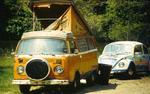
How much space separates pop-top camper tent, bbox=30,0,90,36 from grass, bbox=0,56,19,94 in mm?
2615

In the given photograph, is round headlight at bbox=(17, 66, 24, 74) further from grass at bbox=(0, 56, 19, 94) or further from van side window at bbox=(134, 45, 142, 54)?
van side window at bbox=(134, 45, 142, 54)

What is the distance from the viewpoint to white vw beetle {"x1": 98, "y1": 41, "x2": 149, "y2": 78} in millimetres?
23597

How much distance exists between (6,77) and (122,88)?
202 inches

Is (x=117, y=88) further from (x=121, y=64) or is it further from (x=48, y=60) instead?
(x=121, y=64)

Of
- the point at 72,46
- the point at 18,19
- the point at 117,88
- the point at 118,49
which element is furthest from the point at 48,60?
the point at 18,19

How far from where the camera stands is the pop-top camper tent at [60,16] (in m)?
19.8

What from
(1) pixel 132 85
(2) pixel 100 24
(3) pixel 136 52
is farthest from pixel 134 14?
(1) pixel 132 85

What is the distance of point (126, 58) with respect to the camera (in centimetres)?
2408

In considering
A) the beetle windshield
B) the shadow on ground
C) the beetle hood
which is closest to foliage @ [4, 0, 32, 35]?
the beetle windshield

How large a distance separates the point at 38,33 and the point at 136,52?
27.4 feet

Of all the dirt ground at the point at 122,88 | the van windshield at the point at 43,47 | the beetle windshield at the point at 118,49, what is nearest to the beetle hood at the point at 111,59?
the beetle windshield at the point at 118,49

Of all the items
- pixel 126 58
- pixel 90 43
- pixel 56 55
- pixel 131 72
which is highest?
pixel 90 43

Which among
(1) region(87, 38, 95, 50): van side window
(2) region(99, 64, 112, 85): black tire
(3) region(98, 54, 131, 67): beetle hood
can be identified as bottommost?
(2) region(99, 64, 112, 85): black tire

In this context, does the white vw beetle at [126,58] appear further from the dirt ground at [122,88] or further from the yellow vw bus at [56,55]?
the yellow vw bus at [56,55]
